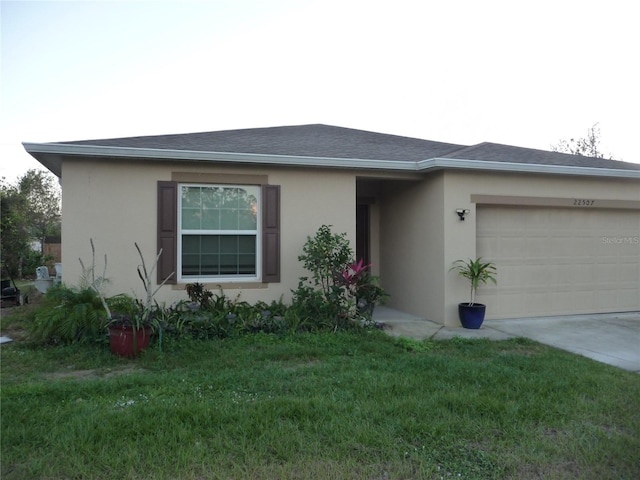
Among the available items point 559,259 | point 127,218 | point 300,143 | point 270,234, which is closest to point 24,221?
point 127,218

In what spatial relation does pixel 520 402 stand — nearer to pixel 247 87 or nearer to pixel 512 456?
pixel 512 456

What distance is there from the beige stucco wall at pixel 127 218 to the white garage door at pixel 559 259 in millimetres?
3505

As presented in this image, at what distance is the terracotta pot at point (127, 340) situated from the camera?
5523 millimetres

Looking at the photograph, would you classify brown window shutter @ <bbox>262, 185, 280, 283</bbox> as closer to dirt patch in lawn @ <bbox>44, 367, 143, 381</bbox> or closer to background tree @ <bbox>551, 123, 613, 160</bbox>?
dirt patch in lawn @ <bbox>44, 367, 143, 381</bbox>

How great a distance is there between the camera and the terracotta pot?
5523mm

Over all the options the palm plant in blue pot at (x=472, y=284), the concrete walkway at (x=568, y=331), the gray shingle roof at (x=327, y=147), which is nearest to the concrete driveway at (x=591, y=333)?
the concrete walkway at (x=568, y=331)

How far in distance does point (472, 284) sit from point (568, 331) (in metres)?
1.67

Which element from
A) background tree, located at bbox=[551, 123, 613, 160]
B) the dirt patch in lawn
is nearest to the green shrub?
the dirt patch in lawn

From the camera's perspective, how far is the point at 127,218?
7.26 m

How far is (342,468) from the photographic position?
9.59 feet

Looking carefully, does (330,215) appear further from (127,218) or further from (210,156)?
(127,218)

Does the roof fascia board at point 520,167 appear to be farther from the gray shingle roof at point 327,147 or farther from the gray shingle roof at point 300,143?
the gray shingle roof at point 300,143

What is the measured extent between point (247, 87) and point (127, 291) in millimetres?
7977

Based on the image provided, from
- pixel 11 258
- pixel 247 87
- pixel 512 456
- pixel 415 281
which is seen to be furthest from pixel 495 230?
pixel 11 258
